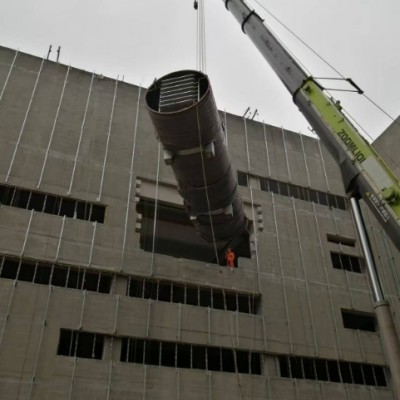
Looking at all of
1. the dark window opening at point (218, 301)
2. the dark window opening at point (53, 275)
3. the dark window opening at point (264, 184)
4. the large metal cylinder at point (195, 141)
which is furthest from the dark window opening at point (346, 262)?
the dark window opening at point (53, 275)

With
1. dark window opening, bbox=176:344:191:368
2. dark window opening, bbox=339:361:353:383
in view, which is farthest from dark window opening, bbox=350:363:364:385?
dark window opening, bbox=176:344:191:368

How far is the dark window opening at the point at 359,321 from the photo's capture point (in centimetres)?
2258

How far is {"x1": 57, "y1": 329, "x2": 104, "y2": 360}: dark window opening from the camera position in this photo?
1622 centimetres

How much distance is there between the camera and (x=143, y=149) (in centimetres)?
2194

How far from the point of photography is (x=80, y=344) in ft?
54.9

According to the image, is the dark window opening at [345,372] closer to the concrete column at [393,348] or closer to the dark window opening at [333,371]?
→ the dark window opening at [333,371]

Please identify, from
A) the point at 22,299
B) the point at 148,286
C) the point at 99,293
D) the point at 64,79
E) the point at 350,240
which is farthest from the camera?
the point at 350,240

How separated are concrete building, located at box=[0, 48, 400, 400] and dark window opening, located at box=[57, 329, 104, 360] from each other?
5 cm

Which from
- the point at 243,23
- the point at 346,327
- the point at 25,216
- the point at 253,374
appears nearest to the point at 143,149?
the point at 25,216

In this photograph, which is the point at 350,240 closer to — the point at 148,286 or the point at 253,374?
the point at 253,374

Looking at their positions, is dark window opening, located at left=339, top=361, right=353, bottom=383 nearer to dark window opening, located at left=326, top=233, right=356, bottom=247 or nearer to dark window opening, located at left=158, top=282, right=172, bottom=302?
dark window opening, located at left=326, top=233, right=356, bottom=247

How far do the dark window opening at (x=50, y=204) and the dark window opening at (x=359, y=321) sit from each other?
13.1 m

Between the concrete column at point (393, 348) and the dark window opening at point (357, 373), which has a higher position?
the dark window opening at point (357, 373)

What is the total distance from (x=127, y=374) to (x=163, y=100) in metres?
9.82
